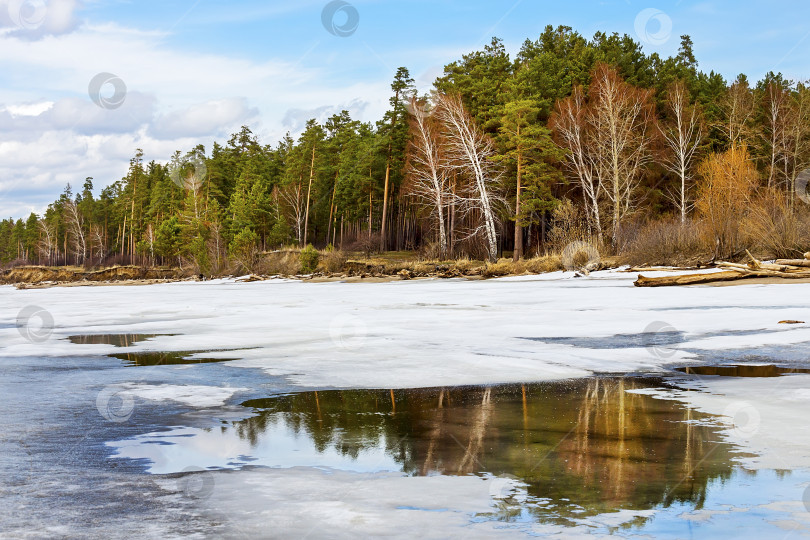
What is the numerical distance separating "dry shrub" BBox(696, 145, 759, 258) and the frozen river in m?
12.4

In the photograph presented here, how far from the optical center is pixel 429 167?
48.7 metres

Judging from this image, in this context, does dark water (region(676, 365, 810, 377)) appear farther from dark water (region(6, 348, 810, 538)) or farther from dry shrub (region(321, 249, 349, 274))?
dry shrub (region(321, 249, 349, 274))

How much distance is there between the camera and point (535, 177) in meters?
42.0

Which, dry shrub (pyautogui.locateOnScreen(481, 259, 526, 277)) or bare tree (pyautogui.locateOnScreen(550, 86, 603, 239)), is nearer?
dry shrub (pyautogui.locateOnScreen(481, 259, 526, 277))

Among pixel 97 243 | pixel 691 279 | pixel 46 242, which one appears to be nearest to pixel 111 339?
pixel 691 279

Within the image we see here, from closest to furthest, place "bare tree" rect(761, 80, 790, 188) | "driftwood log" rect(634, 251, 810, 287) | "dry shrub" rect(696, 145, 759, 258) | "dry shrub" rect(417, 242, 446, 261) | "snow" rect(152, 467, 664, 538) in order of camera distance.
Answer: "snow" rect(152, 467, 664, 538), "driftwood log" rect(634, 251, 810, 287), "dry shrub" rect(696, 145, 759, 258), "dry shrub" rect(417, 242, 446, 261), "bare tree" rect(761, 80, 790, 188)

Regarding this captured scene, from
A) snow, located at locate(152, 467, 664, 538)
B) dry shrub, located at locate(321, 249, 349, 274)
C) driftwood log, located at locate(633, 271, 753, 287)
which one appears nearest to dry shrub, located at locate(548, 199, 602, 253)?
driftwood log, located at locate(633, 271, 753, 287)

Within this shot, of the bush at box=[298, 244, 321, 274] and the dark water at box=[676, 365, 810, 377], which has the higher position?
the bush at box=[298, 244, 321, 274]

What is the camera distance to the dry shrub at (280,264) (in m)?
47.9

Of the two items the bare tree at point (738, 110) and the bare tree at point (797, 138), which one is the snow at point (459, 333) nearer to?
the bare tree at point (738, 110)

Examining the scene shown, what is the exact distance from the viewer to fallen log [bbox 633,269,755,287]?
17219 millimetres

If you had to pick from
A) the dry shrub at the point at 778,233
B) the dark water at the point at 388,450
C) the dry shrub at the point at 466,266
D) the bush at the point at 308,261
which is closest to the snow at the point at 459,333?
the dark water at the point at 388,450

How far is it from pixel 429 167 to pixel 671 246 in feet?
85.8

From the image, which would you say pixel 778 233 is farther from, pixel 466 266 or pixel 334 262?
pixel 334 262
